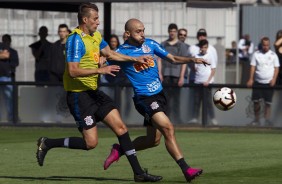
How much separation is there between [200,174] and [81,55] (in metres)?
2.03

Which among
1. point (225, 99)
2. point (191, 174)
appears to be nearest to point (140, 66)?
point (191, 174)

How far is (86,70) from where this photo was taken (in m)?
13.2

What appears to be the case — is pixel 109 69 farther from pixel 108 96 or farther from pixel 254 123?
→ pixel 254 123

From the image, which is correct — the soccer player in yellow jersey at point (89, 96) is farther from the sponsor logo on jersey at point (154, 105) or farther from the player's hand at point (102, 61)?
the sponsor logo on jersey at point (154, 105)

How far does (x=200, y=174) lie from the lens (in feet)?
44.2

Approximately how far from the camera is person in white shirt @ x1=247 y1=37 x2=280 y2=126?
23.7m

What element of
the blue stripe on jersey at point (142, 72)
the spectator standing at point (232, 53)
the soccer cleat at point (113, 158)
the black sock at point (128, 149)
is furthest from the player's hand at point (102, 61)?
the spectator standing at point (232, 53)

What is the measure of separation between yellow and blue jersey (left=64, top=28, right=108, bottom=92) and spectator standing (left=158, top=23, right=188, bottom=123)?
9.98 meters

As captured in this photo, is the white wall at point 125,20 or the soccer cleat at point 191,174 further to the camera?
the white wall at point 125,20

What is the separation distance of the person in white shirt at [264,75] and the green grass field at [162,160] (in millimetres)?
966

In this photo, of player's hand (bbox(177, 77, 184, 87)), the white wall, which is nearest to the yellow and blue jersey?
player's hand (bbox(177, 77, 184, 87))

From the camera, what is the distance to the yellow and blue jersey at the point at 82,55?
13445mm

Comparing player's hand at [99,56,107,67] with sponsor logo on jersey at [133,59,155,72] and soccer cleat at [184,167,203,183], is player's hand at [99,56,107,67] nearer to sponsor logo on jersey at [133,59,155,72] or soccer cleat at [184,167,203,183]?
sponsor logo on jersey at [133,59,155,72]

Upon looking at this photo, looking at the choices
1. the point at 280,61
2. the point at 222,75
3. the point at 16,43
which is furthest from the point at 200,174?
the point at 16,43
